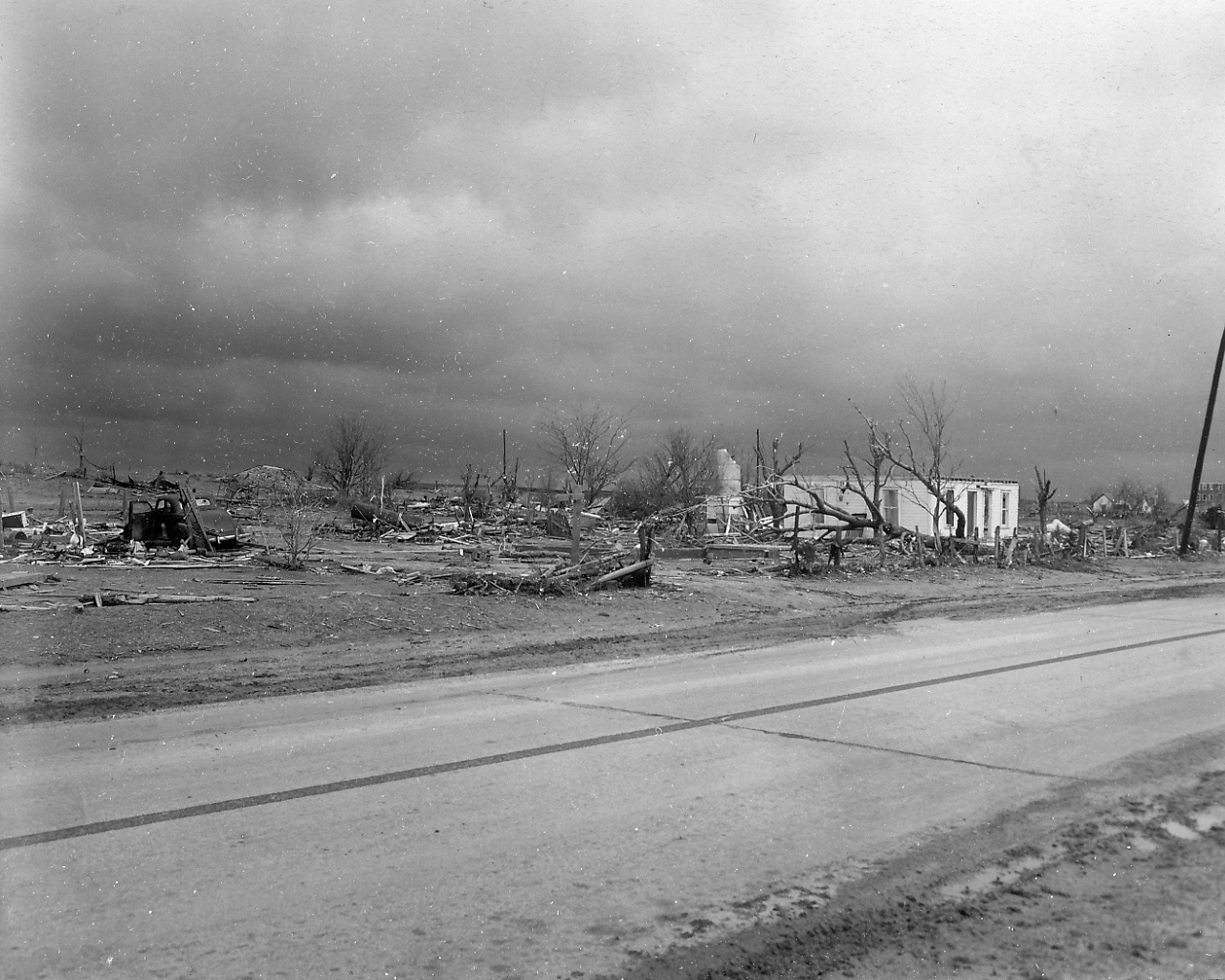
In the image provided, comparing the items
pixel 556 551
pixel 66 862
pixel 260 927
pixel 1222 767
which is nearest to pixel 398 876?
pixel 260 927

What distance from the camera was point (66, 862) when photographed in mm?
5098

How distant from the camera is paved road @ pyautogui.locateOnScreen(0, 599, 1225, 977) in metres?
4.27

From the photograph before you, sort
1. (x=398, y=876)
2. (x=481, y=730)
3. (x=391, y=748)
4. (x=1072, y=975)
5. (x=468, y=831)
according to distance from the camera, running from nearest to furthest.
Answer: (x=1072, y=975) < (x=398, y=876) < (x=468, y=831) < (x=391, y=748) < (x=481, y=730)

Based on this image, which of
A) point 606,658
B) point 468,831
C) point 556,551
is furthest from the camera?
point 556,551

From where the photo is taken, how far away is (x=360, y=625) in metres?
16.1

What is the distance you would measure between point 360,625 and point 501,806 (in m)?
10.5

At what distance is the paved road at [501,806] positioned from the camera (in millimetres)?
4266

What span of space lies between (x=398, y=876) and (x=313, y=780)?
6.66ft

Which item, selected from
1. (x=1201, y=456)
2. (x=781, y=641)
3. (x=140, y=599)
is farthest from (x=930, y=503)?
(x=140, y=599)

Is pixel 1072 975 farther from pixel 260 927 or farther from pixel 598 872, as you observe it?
pixel 260 927

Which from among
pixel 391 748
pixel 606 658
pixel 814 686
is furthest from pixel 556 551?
pixel 391 748

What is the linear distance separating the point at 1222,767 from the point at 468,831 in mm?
5125

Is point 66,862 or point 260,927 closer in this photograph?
point 260,927

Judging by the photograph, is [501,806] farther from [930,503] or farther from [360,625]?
[930,503]
